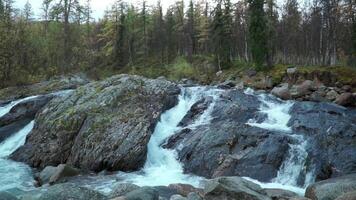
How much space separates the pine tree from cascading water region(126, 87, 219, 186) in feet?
66.0

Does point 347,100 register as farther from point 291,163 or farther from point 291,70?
point 291,163

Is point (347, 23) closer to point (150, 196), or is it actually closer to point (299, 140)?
point (299, 140)

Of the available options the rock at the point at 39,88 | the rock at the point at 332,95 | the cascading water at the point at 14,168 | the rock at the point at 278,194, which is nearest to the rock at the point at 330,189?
the rock at the point at 278,194

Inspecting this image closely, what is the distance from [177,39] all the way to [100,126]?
54.2m

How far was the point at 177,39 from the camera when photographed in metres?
71.8

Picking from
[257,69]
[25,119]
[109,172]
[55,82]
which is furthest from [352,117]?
[55,82]

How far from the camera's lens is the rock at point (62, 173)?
1558cm

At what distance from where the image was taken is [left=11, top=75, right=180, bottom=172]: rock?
17.6m

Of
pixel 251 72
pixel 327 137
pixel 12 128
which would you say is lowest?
pixel 327 137

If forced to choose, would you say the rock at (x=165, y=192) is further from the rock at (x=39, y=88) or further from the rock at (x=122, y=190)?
the rock at (x=39, y=88)

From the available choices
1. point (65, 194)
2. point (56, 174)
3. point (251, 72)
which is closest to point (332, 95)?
point (251, 72)

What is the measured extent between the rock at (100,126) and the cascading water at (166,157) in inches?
16.6

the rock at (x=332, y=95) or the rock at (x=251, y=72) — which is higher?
the rock at (x=251, y=72)

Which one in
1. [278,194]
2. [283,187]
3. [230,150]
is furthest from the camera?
[230,150]
